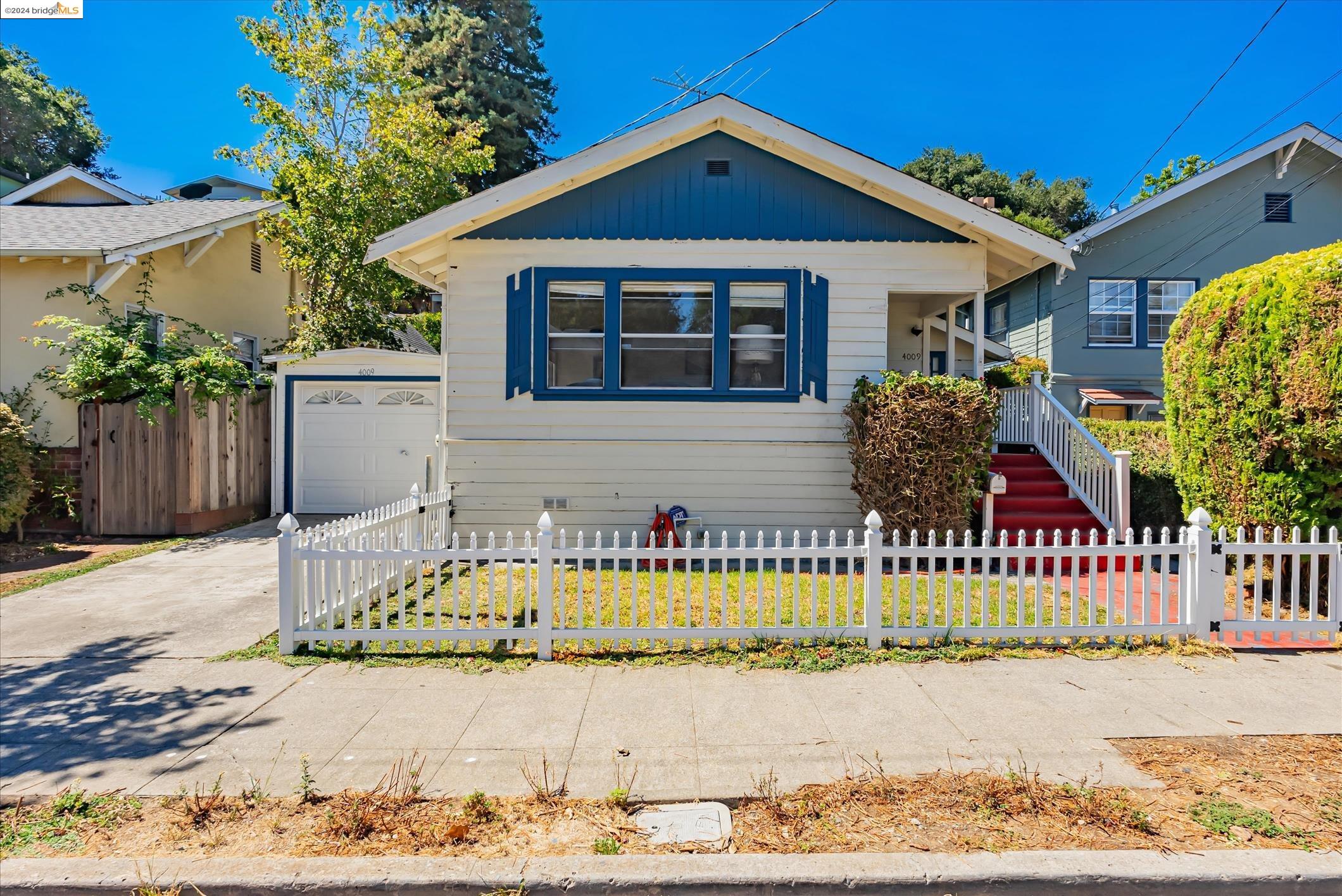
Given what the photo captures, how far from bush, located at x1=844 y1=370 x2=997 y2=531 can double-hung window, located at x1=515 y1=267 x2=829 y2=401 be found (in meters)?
1.42

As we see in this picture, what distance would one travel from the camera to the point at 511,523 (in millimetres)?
9695

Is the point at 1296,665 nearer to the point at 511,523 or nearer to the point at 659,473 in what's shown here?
the point at 659,473

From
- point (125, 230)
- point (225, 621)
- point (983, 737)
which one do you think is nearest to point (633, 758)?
point (983, 737)

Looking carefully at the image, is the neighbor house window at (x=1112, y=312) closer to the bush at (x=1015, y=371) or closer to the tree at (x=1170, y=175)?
the bush at (x=1015, y=371)

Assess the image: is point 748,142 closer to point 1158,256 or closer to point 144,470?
point 144,470

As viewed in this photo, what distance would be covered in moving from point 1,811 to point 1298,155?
84.2 ft

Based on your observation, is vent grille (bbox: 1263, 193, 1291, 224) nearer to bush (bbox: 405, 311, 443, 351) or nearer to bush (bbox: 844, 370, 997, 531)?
bush (bbox: 844, 370, 997, 531)

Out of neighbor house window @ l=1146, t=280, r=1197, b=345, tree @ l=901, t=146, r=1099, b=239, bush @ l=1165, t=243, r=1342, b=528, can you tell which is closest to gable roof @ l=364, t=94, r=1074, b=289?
bush @ l=1165, t=243, r=1342, b=528

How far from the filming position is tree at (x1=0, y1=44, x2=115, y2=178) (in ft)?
105

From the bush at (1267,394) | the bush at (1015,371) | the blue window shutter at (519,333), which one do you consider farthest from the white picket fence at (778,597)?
the bush at (1015,371)

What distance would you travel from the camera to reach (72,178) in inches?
724

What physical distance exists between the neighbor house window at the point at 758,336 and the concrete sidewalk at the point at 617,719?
512 cm

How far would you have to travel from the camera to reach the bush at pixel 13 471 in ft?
30.3

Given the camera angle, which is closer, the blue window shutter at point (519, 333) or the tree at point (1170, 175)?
the blue window shutter at point (519, 333)
